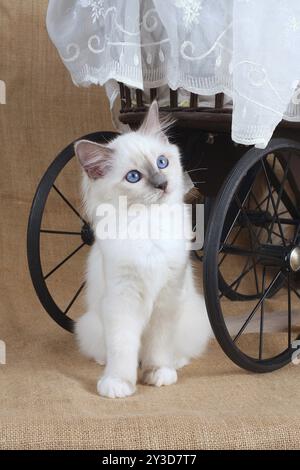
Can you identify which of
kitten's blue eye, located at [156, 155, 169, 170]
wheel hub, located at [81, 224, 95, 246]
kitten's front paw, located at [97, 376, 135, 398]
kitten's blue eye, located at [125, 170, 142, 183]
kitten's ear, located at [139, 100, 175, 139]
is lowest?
kitten's front paw, located at [97, 376, 135, 398]

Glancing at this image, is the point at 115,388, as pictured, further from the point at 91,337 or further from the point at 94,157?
the point at 94,157

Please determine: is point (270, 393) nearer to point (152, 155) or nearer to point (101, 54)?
point (152, 155)

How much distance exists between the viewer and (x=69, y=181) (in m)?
2.25

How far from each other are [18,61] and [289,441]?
4.97 feet

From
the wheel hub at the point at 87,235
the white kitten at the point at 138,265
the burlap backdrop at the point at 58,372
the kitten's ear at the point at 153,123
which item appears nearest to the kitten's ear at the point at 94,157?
the white kitten at the point at 138,265

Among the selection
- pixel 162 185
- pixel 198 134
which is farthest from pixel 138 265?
pixel 198 134

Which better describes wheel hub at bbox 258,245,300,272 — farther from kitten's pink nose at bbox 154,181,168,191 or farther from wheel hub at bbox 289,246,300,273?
kitten's pink nose at bbox 154,181,168,191

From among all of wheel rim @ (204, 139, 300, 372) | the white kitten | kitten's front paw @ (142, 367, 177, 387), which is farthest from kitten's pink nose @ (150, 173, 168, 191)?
kitten's front paw @ (142, 367, 177, 387)

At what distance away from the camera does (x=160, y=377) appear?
1.41 m

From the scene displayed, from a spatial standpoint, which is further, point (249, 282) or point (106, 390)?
point (249, 282)

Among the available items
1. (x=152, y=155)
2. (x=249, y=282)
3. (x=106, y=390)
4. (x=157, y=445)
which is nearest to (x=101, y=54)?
(x=152, y=155)

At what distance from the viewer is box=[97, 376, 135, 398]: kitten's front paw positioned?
1323mm

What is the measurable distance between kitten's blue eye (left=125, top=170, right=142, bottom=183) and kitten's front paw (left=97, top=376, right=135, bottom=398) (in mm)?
390

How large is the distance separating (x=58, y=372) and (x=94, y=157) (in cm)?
50
